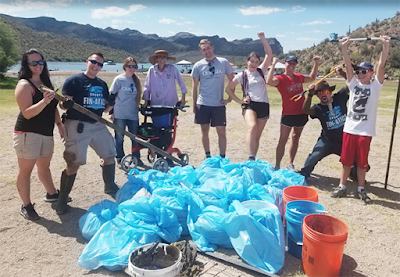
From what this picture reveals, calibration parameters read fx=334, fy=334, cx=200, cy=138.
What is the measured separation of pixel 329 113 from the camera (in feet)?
16.2

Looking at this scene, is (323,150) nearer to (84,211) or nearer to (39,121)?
(84,211)

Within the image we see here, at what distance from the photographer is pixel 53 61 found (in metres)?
101

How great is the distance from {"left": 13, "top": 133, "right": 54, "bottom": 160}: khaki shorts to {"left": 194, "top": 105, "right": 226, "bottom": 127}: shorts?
2530mm

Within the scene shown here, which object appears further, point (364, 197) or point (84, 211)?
point (364, 197)

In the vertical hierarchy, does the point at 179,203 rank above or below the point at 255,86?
below

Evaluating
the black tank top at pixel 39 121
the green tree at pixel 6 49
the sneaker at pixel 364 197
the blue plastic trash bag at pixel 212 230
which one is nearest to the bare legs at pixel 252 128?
the sneaker at pixel 364 197

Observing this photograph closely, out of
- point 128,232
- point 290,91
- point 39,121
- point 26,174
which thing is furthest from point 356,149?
point 26,174

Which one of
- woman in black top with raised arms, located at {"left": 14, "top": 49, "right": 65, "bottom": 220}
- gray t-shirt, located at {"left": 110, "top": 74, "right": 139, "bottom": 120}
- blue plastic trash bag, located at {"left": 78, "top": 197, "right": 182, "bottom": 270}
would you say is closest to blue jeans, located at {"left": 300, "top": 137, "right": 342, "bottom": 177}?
blue plastic trash bag, located at {"left": 78, "top": 197, "right": 182, "bottom": 270}

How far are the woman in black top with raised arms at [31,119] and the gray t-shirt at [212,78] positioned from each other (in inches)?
94.9

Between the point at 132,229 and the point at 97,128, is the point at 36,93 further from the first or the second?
the point at 132,229

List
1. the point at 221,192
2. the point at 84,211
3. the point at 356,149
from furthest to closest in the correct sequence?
the point at 356,149 < the point at 84,211 < the point at 221,192

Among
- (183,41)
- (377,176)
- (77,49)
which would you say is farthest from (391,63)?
(183,41)

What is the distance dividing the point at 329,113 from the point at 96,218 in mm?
3538

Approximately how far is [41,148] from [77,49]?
124697mm
